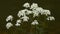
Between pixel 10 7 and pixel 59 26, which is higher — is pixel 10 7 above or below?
above

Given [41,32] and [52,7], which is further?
[52,7]

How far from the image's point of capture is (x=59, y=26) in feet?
8.09

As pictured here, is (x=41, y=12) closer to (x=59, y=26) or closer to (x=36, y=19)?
(x=36, y=19)

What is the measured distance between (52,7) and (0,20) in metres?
0.66

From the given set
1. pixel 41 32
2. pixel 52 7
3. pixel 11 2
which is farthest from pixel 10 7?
pixel 41 32

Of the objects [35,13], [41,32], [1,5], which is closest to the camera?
[35,13]

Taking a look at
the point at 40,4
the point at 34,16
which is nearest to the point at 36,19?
the point at 34,16

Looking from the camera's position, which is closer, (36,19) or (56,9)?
(36,19)

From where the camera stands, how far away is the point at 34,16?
1.33 metres

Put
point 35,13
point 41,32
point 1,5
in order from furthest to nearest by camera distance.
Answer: point 1,5
point 41,32
point 35,13

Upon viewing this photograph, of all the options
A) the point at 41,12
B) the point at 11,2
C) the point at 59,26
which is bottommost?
the point at 59,26

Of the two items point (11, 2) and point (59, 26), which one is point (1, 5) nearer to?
point (11, 2)

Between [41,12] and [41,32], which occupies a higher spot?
[41,12]

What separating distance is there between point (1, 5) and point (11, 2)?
125mm
